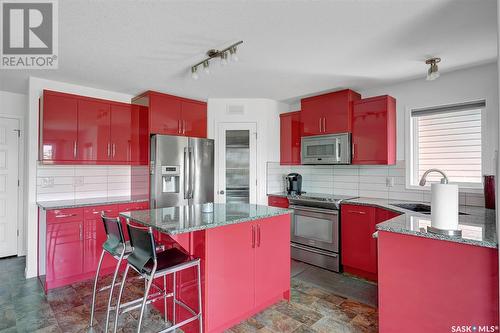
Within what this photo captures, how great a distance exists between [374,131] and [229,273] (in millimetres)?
2444

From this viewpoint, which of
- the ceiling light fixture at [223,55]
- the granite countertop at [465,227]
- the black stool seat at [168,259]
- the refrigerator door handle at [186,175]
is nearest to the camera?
the granite countertop at [465,227]

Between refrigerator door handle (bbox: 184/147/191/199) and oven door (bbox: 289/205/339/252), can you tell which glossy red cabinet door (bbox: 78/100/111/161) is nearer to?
refrigerator door handle (bbox: 184/147/191/199)

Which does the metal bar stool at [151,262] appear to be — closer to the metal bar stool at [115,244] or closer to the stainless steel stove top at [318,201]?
the metal bar stool at [115,244]

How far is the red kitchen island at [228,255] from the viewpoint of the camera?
77.2 inches

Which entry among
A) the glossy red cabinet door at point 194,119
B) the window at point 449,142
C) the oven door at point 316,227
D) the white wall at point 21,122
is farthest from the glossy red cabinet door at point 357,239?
the white wall at point 21,122

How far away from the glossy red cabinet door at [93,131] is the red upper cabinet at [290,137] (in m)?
2.49

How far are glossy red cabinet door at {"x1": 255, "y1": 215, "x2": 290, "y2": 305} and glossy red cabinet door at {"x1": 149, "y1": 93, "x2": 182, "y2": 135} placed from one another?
A: 2.12 meters

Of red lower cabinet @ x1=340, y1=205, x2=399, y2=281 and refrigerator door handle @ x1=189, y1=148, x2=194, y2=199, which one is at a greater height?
refrigerator door handle @ x1=189, y1=148, x2=194, y2=199

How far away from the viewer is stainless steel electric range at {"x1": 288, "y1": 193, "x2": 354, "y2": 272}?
3.36 m

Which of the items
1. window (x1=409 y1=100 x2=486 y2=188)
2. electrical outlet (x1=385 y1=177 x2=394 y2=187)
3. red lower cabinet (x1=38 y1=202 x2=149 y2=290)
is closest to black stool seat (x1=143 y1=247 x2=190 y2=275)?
red lower cabinet (x1=38 y1=202 x2=149 y2=290)

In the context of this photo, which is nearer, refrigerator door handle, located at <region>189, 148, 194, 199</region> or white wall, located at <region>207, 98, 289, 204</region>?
refrigerator door handle, located at <region>189, 148, 194, 199</region>

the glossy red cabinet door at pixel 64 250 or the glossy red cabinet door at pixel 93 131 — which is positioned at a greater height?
the glossy red cabinet door at pixel 93 131

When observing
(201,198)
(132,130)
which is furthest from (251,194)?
(132,130)

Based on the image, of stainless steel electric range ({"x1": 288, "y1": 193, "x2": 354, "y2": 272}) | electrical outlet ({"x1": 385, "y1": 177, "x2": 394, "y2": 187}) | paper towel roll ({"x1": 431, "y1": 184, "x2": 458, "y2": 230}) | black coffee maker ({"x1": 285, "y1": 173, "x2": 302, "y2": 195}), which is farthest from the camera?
black coffee maker ({"x1": 285, "y1": 173, "x2": 302, "y2": 195})
